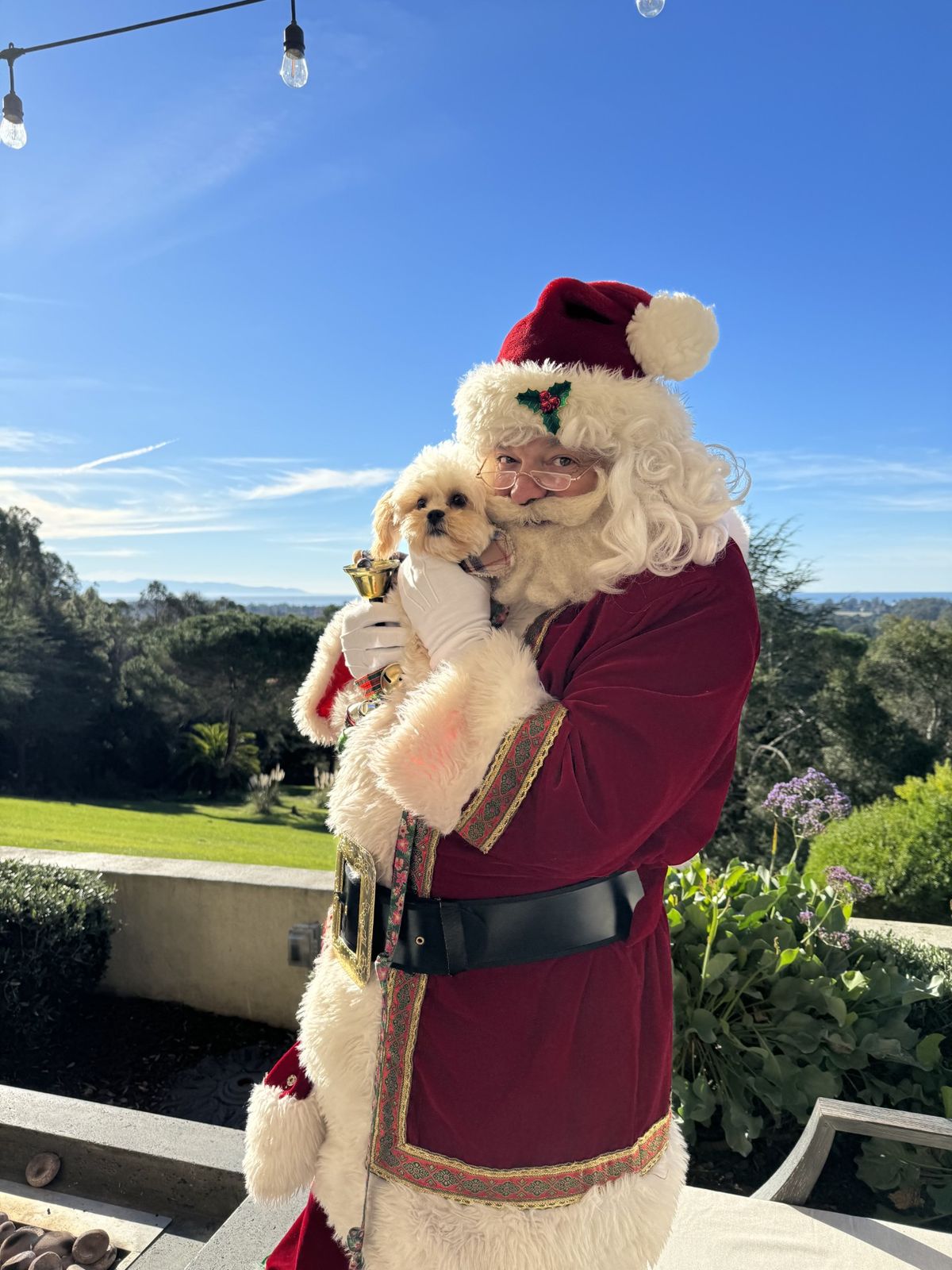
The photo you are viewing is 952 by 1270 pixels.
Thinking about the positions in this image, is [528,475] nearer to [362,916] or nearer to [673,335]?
[673,335]

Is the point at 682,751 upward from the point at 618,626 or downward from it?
downward

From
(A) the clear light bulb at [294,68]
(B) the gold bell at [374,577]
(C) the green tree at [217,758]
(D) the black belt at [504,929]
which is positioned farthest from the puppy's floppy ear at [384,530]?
(C) the green tree at [217,758]

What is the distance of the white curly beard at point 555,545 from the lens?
1522 millimetres

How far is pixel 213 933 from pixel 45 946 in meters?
0.81

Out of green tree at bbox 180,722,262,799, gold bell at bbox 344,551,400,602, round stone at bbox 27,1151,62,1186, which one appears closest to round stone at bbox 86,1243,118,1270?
round stone at bbox 27,1151,62,1186

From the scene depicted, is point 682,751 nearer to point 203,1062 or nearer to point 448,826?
point 448,826

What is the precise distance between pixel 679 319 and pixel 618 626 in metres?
0.60

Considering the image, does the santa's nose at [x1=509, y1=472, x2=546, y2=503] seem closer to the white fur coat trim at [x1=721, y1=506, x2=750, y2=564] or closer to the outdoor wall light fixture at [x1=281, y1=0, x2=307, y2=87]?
the white fur coat trim at [x1=721, y1=506, x2=750, y2=564]

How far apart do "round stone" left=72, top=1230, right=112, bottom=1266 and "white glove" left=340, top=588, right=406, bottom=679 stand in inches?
84.9

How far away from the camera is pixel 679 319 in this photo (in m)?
1.56

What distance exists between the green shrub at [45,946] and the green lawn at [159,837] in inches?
85.1

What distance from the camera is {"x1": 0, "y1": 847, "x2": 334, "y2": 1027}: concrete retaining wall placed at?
439 centimetres

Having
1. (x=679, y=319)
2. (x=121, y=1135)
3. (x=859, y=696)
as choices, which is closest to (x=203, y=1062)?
(x=121, y=1135)

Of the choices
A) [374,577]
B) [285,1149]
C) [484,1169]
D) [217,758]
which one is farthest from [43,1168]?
[217,758]
